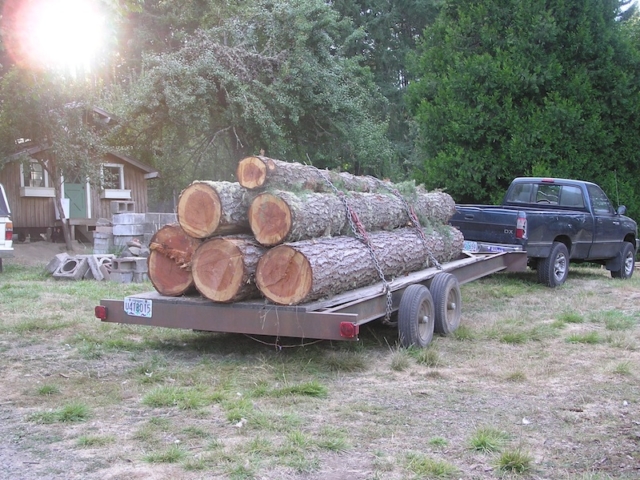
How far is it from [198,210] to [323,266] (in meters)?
1.33

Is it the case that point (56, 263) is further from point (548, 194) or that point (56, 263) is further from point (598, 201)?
point (598, 201)

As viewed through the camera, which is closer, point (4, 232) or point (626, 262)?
point (626, 262)

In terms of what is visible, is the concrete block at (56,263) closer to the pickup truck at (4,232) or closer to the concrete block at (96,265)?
the concrete block at (96,265)

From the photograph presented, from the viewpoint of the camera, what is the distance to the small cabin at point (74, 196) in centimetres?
2188

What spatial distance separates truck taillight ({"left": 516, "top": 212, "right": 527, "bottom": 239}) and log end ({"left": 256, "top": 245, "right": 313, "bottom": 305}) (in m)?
5.98

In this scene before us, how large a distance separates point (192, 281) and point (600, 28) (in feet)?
43.8

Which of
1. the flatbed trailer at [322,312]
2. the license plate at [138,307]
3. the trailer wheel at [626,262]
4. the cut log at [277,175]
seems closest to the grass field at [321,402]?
the flatbed trailer at [322,312]

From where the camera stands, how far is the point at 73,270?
13344 mm

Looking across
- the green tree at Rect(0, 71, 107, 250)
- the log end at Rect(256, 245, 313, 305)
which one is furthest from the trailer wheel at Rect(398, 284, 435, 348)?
the green tree at Rect(0, 71, 107, 250)

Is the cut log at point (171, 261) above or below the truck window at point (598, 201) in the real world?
below

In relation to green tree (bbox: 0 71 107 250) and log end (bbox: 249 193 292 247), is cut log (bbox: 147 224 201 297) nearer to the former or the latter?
log end (bbox: 249 193 292 247)

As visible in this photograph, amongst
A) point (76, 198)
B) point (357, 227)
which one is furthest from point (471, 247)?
point (76, 198)

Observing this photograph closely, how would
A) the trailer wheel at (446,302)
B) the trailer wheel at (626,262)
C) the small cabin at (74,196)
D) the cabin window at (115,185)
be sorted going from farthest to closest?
the cabin window at (115,185) → the small cabin at (74,196) → the trailer wheel at (626,262) → the trailer wheel at (446,302)

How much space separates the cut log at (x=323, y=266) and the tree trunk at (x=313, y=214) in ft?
0.46
